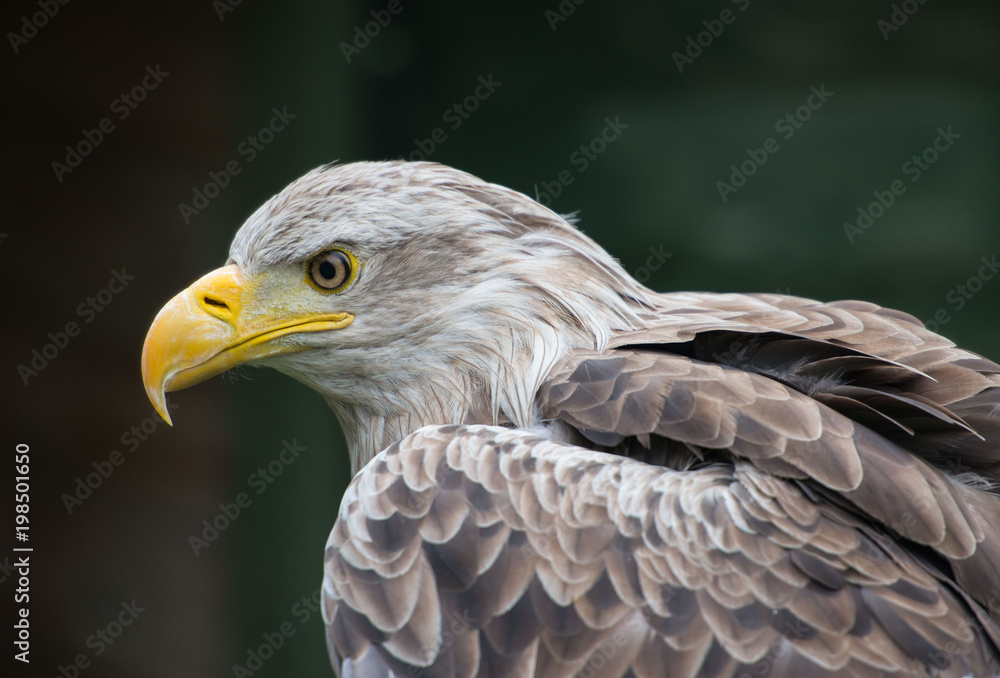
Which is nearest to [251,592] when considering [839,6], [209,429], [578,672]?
[209,429]

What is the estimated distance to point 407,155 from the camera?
585 centimetres

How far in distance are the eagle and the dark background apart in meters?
2.62

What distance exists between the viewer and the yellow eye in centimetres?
271

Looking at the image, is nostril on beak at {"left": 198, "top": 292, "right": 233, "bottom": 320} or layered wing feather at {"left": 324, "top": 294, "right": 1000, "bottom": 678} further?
nostril on beak at {"left": 198, "top": 292, "right": 233, "bottom": 320}

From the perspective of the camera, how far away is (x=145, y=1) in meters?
5.00

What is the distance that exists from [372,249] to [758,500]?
4.12 feet

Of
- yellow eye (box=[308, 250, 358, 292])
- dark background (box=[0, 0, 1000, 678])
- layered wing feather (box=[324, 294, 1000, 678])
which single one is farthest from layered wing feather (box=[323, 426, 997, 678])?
dark background (box=[0, 0, 1000, 678])

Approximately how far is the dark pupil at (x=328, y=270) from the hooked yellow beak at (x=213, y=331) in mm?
112

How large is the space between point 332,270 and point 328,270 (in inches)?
0.5

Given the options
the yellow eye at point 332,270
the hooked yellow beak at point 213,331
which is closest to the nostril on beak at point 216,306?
the hooked yellow beak at point 213,331

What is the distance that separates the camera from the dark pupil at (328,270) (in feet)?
8.93

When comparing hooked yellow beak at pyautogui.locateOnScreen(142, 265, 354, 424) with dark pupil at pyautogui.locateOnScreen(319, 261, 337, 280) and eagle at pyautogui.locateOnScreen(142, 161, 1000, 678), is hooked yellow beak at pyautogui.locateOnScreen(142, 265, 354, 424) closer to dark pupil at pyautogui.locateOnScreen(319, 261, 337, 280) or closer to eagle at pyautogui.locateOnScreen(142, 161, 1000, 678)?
eagle at pyautogui.locateOnScreen(142, 161, 1000, 678)

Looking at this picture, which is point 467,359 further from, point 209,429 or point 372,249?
point 209,429

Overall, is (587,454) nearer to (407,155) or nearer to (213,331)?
(213,331)
